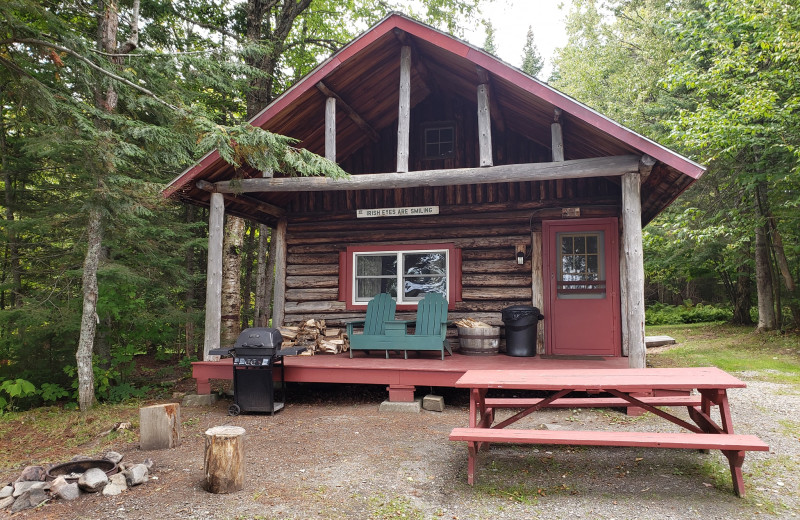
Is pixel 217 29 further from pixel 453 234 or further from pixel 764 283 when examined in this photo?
pixel 764 283

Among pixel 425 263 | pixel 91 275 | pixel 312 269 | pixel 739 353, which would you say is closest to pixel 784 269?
pixel 739 353

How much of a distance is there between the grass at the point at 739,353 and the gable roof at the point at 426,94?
3.51 m

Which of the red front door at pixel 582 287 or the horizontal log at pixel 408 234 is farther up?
the horizontal log at pixel 408 234

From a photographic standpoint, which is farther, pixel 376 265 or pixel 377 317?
pixel 376 265

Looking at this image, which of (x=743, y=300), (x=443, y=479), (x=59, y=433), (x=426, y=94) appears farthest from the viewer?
(x=743, y=300)

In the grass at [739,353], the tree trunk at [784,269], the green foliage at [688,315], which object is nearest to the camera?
the grass at [739,353]

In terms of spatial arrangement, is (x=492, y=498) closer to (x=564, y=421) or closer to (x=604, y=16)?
(x=564, y=421)

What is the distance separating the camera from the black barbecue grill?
19.9 ft

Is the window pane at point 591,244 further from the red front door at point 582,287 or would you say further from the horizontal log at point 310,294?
the horizontal log at point 310,294

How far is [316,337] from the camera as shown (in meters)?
8.69

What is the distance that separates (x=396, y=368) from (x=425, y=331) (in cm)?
115

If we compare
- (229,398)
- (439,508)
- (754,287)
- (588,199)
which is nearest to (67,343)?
(229,398)

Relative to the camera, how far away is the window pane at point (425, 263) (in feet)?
28.9

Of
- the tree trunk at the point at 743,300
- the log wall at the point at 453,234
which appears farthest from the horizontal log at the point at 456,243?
the tree trunk at the point at 743,300
